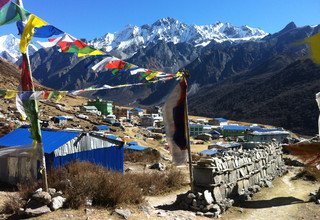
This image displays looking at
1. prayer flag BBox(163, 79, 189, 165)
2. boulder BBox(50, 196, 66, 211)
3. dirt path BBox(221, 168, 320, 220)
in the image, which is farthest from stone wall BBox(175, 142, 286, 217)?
boulder BBox(50, 196, 66, 211)

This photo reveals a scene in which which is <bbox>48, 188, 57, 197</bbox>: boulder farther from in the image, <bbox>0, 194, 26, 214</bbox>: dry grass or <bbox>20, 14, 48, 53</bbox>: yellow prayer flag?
<bbox>20, 14, 48, 53</bbox>: yellow prayer flag

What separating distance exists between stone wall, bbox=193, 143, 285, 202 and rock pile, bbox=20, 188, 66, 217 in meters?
5.80

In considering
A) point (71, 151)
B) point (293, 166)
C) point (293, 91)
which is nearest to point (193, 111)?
point (293, 91)

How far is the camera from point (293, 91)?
136 meters

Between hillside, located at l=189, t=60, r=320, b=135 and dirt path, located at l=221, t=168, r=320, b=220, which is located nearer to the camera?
dirt path, located at l=221, t=168, r=320, b=220

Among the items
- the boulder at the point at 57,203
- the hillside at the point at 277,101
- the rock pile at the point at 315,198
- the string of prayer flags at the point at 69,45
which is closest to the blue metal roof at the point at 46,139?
the boulder at the point at 57,203

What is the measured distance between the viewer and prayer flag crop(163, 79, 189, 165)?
553 inches

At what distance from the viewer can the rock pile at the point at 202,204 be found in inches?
555

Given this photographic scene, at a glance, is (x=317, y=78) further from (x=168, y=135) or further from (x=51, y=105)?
(x=168, y=135)

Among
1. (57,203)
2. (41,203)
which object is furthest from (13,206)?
(57,203)

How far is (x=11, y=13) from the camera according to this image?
35.4 feet

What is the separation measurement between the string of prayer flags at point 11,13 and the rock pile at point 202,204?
864 cm

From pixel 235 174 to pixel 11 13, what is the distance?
37.9 ft

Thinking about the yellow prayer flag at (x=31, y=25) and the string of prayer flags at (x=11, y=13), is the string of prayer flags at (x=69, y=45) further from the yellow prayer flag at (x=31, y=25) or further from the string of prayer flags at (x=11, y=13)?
the string of prayer flags at (x=11, y=13)
